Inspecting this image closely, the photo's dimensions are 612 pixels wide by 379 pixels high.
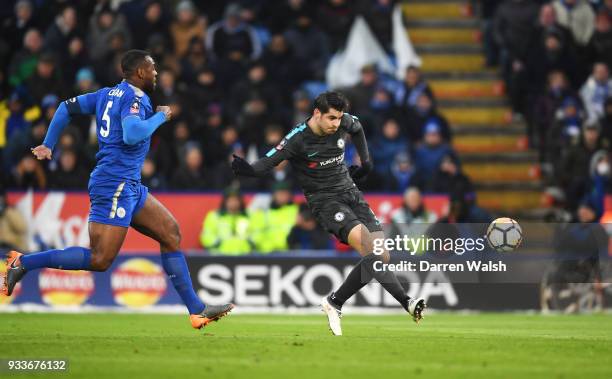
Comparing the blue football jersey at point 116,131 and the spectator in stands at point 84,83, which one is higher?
the spectator in stands at point 84,83

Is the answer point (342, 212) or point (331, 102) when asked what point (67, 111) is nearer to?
point (331, 102)

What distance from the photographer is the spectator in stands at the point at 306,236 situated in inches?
749

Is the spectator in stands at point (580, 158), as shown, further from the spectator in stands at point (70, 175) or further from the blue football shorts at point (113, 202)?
the blue football shorts at point (113, 202)

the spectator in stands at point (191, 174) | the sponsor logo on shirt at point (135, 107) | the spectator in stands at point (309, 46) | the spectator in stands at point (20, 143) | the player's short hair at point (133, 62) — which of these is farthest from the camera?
the spectator in stands at point (309, 46)

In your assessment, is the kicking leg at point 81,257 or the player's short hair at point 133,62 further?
the player's short hair at point 133,62

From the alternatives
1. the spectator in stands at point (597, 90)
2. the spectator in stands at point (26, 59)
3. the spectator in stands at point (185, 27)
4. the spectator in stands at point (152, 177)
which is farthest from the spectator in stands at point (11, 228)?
the spectator in stands at point (597, 90)

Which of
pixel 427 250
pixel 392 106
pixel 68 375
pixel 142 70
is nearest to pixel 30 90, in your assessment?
pixel 392 106

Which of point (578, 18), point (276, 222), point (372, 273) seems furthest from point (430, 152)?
point (372, 273)

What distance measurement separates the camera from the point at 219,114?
20.6m

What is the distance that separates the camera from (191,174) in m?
19.8

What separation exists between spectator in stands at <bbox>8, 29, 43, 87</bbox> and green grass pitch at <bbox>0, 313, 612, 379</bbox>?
6.84 metres

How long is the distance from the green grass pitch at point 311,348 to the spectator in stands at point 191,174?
4545 mm

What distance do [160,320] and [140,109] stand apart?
5.03m

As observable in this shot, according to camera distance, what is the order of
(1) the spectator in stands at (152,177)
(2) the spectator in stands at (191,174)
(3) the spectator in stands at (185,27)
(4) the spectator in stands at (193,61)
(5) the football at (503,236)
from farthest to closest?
(3) the spectator in stands at (185,27), (4) the spectator in stands at (193,61), (2) the spectator in stands at (191,174), (1) the spectator in stands at (152,177), (5) the football at (503,236)
